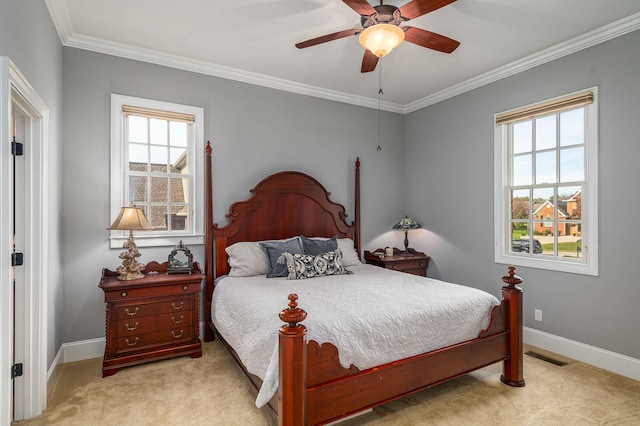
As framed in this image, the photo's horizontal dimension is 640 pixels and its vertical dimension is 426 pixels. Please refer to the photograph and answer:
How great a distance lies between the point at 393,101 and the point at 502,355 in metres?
3.46

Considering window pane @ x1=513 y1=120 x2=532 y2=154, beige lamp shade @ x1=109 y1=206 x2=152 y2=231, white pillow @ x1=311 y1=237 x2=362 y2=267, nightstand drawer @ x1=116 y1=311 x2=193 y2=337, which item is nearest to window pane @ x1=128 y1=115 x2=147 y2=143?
beige lamp shade @ x1=109 y1=206 x2=152 y2=231

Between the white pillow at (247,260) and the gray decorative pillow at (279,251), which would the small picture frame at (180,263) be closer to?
the white pillow at (247,260)

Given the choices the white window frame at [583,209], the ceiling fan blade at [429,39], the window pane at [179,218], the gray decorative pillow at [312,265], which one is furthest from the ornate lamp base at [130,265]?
the white window frame at [583,209]

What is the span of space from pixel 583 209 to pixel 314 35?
2895mm

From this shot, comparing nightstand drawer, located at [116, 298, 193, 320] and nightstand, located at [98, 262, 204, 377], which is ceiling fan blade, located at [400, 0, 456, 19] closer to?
nightstand, located at [98, 262, 204, 377]

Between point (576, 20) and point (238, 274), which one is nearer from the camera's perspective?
point (576, 20)

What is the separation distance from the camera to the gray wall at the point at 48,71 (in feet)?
6.01

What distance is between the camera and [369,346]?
6.72 feet

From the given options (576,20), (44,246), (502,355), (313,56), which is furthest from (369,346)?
(576,20)

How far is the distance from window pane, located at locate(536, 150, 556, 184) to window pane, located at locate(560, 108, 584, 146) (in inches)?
6.6

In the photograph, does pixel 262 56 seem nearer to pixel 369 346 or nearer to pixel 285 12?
pixel 285 12

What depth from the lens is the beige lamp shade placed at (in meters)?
2.89

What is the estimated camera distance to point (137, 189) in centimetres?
346

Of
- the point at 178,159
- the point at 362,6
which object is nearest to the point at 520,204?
the point at 362,6
